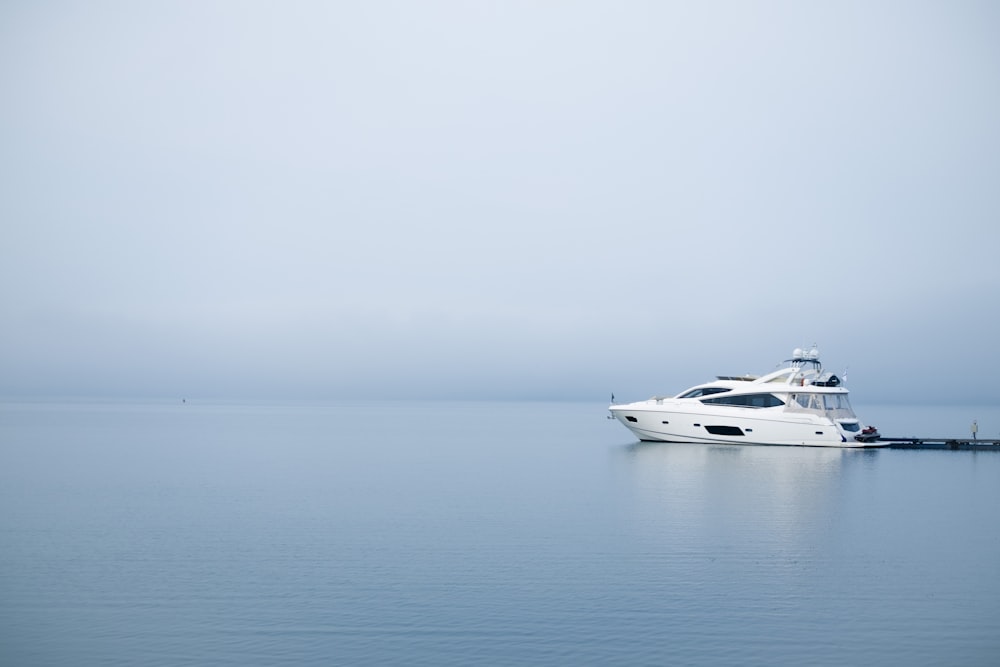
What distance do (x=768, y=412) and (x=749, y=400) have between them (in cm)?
191

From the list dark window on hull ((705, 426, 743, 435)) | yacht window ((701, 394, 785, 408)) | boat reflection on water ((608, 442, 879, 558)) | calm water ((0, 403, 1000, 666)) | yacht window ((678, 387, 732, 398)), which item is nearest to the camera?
calm water ((0, 403, 1000, 666))

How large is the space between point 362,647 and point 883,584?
52.4 feet

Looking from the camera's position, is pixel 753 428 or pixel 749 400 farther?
pixel 749 400

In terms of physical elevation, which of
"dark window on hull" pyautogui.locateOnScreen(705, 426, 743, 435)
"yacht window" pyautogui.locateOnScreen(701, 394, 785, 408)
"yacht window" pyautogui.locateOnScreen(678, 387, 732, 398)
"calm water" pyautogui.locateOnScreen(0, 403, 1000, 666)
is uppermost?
"yacht window" pyautogui.locateOnScreen(678, 387, 732, 398)

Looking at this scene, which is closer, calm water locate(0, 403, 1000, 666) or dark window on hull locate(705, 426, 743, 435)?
calm water locate(0, 403, 1000, 666)

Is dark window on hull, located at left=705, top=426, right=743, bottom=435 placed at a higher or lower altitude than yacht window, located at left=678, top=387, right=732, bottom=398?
lower

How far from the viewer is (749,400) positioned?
68500 millimetres

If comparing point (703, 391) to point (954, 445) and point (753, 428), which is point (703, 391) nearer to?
point (753, 428)

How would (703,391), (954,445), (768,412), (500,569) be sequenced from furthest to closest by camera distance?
(954,445)
(703,391)
(768,412)
(500,569)

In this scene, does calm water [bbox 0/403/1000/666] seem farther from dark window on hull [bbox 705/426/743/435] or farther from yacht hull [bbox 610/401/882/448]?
dark window on hull [bbox 705/426/743/435]

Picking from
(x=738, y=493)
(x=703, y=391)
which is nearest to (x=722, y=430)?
(x=703, y=391)

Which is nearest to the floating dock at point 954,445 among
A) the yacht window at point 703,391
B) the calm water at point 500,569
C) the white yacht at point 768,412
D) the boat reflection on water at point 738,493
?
the boat reflection on water at point 738,493

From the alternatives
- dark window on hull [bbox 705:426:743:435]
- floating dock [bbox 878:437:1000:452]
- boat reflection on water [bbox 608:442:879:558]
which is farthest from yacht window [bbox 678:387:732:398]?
floating dock [bbox 878:437:1000:452]

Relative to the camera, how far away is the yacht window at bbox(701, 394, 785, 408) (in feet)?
223
